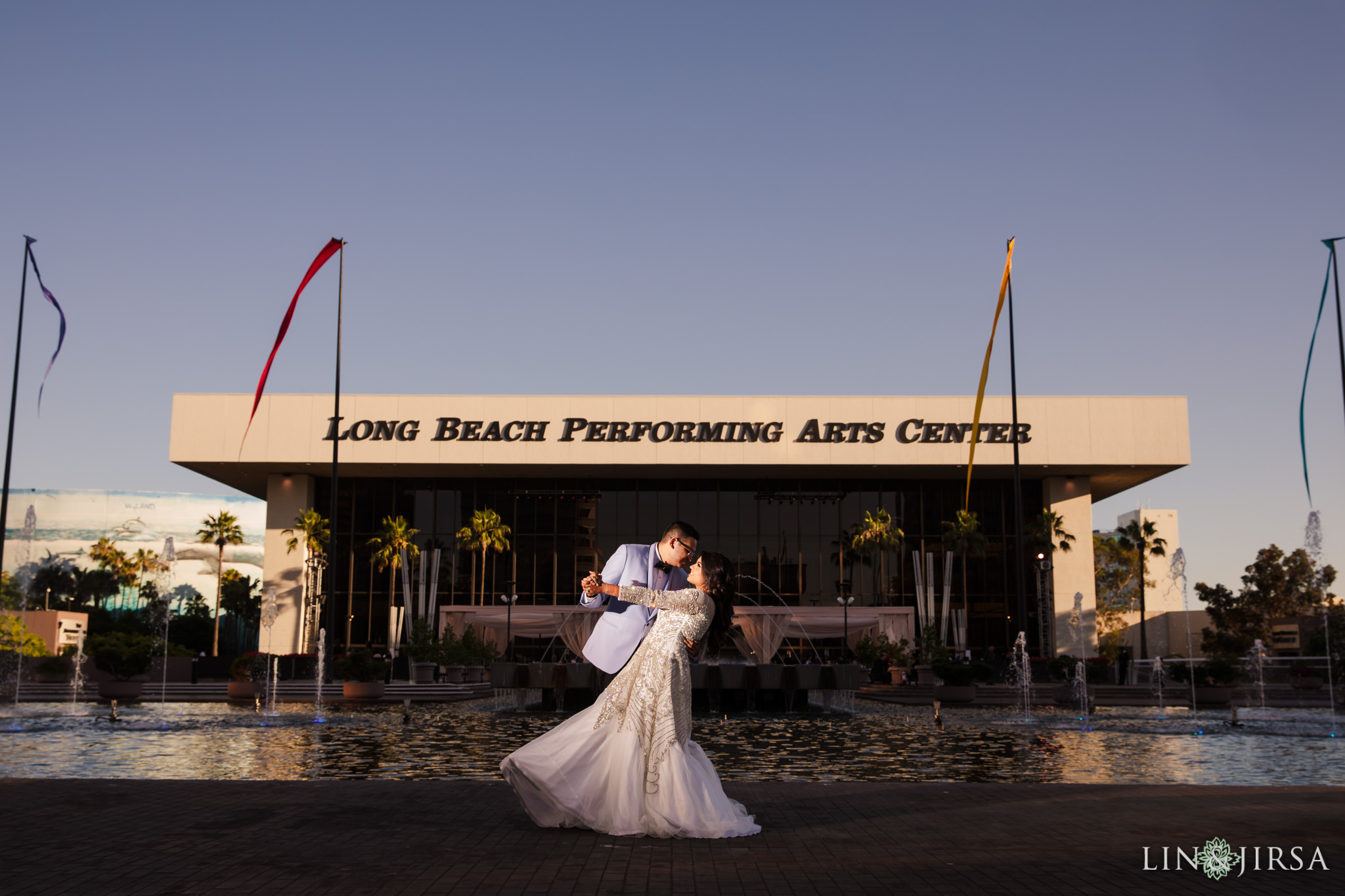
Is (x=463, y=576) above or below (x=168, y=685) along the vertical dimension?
above

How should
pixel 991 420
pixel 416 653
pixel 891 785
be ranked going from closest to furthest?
pixel 891 785, pixel 416 653, pixel 991 420

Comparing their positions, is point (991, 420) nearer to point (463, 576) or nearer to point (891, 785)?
point (463, 576)

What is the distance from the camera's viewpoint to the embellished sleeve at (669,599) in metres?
7.52

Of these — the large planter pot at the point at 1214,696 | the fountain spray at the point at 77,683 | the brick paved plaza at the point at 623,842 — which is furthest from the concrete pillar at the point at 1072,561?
the brick paved plaza at the point at 623,842

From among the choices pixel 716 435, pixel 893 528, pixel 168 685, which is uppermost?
pixel 716 435

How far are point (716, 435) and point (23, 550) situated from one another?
9859 centimetres

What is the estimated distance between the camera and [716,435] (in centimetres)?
5269

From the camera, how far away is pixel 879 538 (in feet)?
179

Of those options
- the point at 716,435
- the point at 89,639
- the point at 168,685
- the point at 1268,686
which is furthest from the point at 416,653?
the point at 1268,686

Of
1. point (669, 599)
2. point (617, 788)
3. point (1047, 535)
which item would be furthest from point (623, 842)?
point (1047, 535)

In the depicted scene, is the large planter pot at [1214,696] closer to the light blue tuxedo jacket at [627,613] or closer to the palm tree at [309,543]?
the light blue tuxedo jacket at [627,613]

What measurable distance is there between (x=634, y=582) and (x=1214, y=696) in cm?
2531

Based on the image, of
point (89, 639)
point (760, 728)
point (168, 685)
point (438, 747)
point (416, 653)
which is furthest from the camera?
point (416, 653)

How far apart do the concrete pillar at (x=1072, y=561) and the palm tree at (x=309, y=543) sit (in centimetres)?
3510
